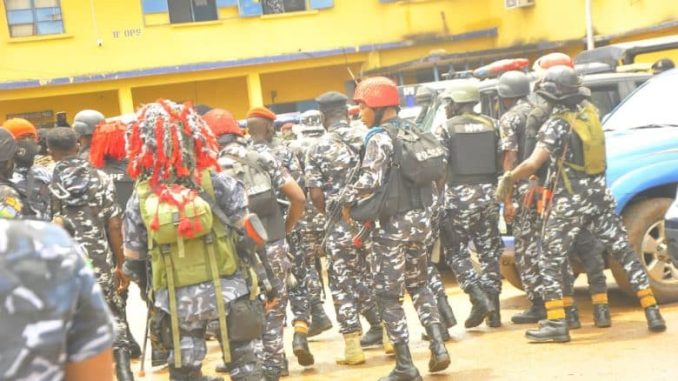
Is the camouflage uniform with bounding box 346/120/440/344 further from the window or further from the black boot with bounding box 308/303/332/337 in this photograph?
the window

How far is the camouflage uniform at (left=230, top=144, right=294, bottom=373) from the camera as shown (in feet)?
Answer: 19.9

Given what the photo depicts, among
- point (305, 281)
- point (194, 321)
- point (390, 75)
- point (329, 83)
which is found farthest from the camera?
point (329, 83)

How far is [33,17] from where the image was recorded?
24.6 meters

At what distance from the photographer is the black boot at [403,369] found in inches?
250

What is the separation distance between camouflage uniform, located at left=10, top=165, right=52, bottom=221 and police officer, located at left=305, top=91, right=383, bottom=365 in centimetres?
196

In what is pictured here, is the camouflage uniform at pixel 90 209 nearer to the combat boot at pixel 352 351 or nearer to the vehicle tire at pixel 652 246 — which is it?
the combat boot at pixel 352 351

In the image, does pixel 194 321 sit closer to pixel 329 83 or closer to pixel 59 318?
pixel 59 318

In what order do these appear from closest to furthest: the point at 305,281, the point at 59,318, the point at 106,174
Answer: the point at 59,318
the point at 106,174
the point at 305,281

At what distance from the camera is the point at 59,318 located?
2076mm

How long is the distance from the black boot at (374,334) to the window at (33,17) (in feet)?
62.5

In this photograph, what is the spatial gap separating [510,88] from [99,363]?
650 cm

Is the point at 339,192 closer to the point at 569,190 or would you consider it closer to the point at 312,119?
the point at 569,190

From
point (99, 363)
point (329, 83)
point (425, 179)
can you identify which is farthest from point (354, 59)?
point (99, 363)

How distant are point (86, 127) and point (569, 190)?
3.58 m
